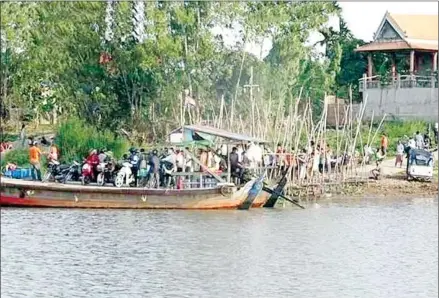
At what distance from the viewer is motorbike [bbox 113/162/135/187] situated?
18469 mm

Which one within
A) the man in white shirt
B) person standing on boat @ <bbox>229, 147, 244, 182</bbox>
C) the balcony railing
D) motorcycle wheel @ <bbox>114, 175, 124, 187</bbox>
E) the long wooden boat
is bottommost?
the long wooden boat

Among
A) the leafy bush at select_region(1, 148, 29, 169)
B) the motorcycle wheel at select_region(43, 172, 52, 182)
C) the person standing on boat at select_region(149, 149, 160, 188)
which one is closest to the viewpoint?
the person standing on boat at select_region(149, 149, 160, 188)

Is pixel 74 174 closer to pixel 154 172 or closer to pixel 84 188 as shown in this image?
pixel 84 188

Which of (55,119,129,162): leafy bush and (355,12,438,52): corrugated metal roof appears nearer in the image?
(55,119,129,162): leafy bush

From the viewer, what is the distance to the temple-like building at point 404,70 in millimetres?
28375

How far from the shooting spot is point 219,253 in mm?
13703

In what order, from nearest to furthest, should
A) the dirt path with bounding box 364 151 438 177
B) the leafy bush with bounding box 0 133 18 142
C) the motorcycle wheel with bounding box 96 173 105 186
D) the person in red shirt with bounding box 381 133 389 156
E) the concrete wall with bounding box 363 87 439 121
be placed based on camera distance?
the motorcycle wheel with bounding box 96 173 105 186
the dirt path with bounding box 364 151 438 177
the person in red shirt with bounding box 381 133 389 156
the leafy bush with bounding box 0 133 18 142
the concrete wall with bounding box 363 87 439 121

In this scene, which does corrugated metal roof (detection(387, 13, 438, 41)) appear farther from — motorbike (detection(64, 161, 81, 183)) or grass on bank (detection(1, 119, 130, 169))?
motorbike (detection(64, 161, 81, 183))

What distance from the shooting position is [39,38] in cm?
2708

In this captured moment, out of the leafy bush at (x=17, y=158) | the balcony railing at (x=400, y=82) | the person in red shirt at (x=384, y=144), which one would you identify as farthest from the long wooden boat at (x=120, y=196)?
the balcony railing at (x=400, y=82)

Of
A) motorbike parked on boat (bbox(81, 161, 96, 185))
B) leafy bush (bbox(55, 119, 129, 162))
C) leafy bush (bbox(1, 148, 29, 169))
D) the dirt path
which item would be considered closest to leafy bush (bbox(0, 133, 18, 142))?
leafy bush (bbox(55, 119, 129, 162))

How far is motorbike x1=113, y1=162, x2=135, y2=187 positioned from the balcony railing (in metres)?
12.1

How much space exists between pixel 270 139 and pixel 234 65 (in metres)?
7.40

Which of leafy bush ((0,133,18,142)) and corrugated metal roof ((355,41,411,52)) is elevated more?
corrugated metal roof ((355,41,411,52))
